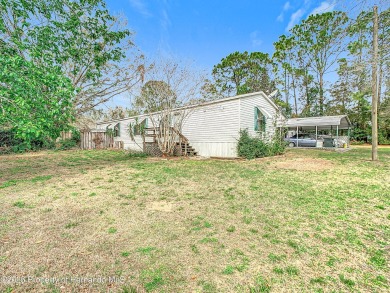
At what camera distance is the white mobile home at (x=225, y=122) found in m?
10.8

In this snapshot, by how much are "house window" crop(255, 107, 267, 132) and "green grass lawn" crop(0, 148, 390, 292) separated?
706 centimetres

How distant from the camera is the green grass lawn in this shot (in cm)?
190

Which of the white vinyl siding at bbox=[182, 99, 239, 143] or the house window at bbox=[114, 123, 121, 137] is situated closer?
the white vinyl siding at bbox=[182, 99, 239, 143]

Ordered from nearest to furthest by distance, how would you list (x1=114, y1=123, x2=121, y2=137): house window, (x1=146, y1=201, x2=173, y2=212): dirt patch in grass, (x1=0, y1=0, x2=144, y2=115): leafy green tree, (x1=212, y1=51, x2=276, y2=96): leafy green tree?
(x1=146, y1=201, x2=173, y2=212): dirt patch in grass < (x1=0, y1=0, x2=144, y2=115): leafy green tree < (x1=114, y1=123, x2=121, y2=137): house window < (x1=212, y1=51, x2=276, y2=96): leafy green tree

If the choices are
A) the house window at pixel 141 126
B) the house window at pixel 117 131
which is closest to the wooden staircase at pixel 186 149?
the house window at pixel 141 126

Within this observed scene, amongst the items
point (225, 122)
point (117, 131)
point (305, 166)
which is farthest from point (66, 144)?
point (305, 166)

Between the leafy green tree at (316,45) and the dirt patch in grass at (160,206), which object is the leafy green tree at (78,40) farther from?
the leafy green tree at (316,45)

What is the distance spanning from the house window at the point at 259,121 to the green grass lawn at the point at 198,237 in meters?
7.06

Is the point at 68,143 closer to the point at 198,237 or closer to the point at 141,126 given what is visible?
the point at 141,126

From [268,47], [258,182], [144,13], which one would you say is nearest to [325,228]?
[258,182]

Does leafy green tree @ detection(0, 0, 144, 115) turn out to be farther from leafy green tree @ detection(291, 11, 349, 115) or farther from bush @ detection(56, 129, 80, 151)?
leafy green tree @ detection(291, 11, 349, 115)

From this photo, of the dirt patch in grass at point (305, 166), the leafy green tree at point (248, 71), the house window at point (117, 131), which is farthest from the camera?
the leafy green tree at point (248, 71)

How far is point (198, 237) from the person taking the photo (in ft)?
8.84

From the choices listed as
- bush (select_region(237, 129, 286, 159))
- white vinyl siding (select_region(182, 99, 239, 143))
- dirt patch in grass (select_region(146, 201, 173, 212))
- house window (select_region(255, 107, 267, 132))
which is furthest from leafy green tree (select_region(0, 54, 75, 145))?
house window (select_region(255, 107, 267, 132))
